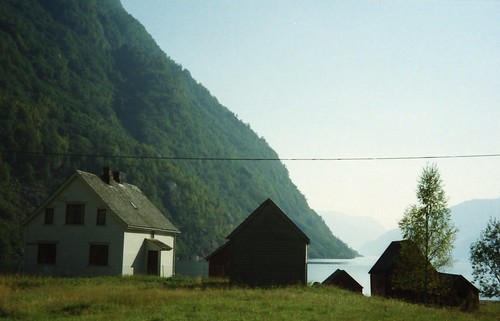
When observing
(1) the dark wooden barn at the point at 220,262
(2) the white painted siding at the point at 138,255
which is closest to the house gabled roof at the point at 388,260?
(1) the dark wooden barn at the point at 220,262

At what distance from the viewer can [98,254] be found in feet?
146

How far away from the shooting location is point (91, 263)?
44.4 metres

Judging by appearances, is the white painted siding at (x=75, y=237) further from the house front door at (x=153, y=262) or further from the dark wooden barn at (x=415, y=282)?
the dark wooden barn at (x=415, y=282)

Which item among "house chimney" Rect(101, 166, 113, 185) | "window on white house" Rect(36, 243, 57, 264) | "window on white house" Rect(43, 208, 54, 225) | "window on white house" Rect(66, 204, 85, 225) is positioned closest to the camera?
"window on white house" Rect(36, 243, 57, 264)

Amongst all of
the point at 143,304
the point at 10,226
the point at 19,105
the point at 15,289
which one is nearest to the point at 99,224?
the point at 15,289

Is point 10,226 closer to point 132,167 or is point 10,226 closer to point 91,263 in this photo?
point 132,167

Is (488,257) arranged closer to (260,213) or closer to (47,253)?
(260,213)

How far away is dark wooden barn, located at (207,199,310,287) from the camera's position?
136 feet

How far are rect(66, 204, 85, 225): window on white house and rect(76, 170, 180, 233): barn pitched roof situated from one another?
2286 mm

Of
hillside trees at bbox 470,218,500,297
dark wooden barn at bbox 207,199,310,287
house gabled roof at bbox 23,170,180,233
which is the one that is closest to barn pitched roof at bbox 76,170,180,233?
house gabled roof at bbox 23,170,180,233

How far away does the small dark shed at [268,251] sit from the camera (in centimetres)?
4141

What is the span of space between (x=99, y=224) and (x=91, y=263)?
137 inches

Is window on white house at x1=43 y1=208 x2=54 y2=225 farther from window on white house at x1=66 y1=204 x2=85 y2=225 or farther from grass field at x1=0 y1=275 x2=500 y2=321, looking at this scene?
grass field at x1=0 y1=275 x2=500 y2=321

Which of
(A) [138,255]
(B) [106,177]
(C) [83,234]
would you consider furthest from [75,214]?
(A) [138,255]
